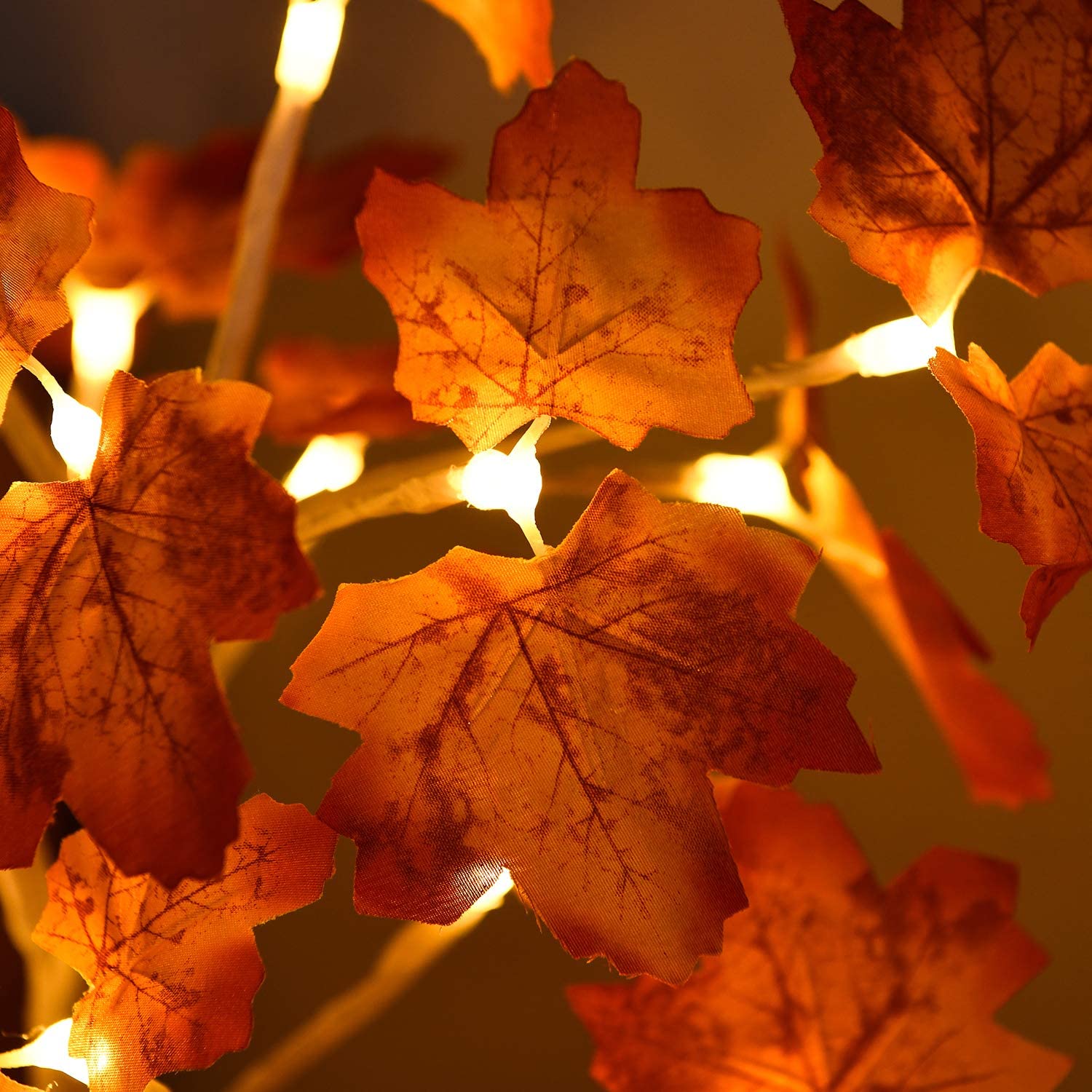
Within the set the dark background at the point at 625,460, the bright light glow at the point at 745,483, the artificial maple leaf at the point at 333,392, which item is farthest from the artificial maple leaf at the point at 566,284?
the dark background at the point at 625,460

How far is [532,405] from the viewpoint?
0.92 feet

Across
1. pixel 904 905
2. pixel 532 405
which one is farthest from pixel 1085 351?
pixel 532 405

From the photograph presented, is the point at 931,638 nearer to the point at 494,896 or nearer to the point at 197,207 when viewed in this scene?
the point at 494,896

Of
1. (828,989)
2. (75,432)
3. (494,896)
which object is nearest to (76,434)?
(75,432)

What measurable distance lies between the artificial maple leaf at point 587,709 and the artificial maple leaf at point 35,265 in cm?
11

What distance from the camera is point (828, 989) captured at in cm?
42

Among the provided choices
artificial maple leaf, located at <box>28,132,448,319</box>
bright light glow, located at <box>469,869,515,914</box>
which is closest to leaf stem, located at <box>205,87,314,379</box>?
bright light glow, located at <box>469,869,515,914</box>

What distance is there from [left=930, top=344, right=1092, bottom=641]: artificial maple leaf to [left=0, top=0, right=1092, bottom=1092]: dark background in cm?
47

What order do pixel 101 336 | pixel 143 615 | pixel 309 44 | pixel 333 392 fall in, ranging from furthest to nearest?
1. pixel 333 392
2. pixel 101 336
3. pixel 309 44
4. pixel 143 615

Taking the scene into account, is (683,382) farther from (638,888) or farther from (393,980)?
(393,980)

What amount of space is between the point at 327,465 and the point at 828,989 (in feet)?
1.01

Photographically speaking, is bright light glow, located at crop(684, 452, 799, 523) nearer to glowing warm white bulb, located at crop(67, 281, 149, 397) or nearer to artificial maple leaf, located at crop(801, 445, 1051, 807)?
artificial maple leaf, located at crop(801, 445, 1051, 807)

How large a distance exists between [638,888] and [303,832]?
108mm

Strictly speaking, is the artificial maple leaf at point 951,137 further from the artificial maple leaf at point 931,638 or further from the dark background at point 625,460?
the dark background at point 625,460
